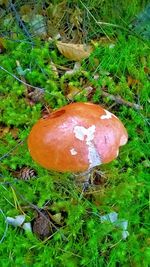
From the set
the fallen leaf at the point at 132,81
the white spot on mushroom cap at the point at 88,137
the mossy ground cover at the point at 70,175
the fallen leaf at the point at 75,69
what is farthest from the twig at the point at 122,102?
the white spot on mushroom cap at the point at 88,137

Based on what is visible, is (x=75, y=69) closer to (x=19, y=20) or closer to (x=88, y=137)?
(x=19, y=20)

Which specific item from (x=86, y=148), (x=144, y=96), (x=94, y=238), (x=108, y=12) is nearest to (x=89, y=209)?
(x=94, y=238)

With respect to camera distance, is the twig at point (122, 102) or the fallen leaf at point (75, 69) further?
the fallen leaf at point (75, 69)

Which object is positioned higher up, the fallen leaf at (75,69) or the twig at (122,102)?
the fallen leaf at (75,69)

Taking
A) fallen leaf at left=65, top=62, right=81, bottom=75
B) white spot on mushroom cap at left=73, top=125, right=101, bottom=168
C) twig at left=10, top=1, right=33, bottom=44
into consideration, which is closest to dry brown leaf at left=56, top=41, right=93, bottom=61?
fallen leaf at left=65, top=62, right=81, bottom=75

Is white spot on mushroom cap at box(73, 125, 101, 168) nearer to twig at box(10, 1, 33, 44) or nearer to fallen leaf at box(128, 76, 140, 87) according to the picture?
fallen leaf at box(128, 76, 140, 87)

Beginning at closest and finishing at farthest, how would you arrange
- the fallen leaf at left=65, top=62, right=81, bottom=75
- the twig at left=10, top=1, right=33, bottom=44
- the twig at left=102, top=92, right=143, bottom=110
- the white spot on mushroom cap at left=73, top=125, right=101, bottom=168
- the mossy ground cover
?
the white spot on mushroom cap at left=73, top=125, right=101, bottom=168, the mossy ground cover, the twig at left=102, top=92, right=143, bottom=110, the fallen leaf at left=65, top=62, right=81, bottom=75, the twig at left=10, top=1, right=33, bottom=44

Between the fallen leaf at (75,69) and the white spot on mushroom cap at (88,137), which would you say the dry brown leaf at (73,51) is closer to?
the fallen leaf at (75,69)
